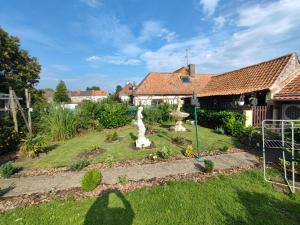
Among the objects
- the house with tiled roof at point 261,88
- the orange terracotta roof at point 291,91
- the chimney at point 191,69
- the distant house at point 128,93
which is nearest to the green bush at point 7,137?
the house with tiled roof at point 261,88

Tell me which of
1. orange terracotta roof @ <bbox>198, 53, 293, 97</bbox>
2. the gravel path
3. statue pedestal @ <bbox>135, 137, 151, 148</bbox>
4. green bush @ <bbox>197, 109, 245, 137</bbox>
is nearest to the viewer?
the gravel path

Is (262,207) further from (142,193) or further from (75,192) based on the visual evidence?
(75,192)

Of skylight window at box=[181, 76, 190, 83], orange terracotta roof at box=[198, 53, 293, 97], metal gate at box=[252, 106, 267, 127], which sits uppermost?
skylight window at box=[181, 76, 190, 83]

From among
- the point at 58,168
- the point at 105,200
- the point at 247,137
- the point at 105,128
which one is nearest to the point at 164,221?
the point at 105,200

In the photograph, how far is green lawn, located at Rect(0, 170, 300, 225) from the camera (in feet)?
12.1

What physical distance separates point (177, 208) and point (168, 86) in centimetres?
2473

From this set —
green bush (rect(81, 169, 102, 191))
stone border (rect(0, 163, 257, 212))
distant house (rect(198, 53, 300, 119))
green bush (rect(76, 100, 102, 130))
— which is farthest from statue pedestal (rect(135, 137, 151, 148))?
distant house (rect(198, 53, 300, 119))

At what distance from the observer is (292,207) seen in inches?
157

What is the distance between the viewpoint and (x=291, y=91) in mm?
11633

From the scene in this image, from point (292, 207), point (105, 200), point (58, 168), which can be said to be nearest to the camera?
point (292, 207)

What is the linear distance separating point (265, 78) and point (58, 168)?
46.4ft

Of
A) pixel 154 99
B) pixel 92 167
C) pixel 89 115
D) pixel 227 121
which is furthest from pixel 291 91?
pixel 154 99

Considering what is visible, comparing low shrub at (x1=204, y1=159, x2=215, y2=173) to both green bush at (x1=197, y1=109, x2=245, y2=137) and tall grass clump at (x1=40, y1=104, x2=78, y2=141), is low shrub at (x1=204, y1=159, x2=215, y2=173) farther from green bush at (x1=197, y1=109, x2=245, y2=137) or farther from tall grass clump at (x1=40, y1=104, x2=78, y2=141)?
tall grass clump at (x1=40, y1=104, x2=78, y2=141)

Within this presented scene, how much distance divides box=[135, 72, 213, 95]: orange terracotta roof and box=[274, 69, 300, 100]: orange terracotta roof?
580 inches
